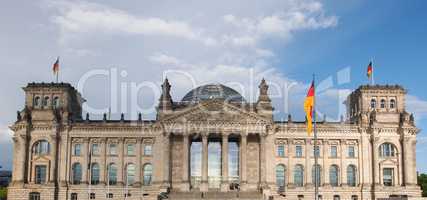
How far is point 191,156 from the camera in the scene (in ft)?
351

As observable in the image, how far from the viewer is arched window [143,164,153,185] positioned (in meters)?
102

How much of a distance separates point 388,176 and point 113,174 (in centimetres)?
4889

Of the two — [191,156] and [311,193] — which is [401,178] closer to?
[311,193]

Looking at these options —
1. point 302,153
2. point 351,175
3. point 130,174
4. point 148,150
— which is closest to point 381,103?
point 351,175

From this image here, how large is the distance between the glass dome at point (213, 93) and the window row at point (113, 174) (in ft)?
55.3

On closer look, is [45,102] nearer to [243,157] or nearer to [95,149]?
[95,149]

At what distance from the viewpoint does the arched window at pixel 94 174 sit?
101 m

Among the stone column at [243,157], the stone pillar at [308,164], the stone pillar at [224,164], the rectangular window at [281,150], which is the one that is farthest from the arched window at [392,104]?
the stone pillar at [224,164]

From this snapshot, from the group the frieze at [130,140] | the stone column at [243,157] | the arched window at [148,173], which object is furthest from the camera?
the frieze at [130,140]

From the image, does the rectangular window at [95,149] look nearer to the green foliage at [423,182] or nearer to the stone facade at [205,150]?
the stone facade at [205,150]

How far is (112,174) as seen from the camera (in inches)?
4001

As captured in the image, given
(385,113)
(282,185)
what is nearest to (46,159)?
(282,185)

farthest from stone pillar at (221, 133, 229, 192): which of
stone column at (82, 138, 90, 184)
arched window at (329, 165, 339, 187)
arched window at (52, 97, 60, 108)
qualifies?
arched window at (52, 97, 60, 108)

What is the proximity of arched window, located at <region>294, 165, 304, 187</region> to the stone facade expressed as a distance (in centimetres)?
18
